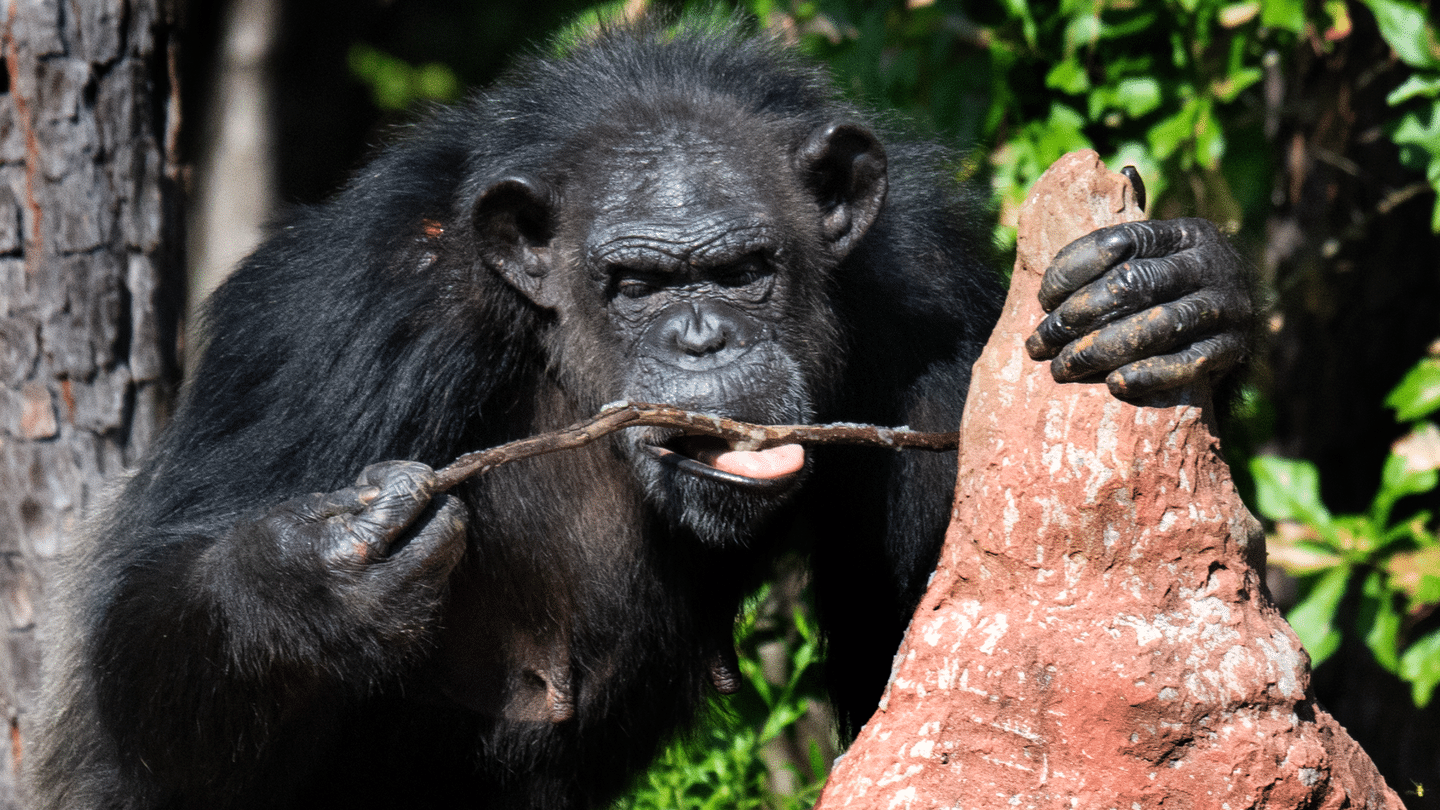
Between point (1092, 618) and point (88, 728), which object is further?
point (88, 728)

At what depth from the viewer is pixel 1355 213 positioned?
233 inches

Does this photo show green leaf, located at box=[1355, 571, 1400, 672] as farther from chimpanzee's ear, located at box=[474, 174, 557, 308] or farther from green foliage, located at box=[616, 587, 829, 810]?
chimpanzee's ear, located at box=[474, 174, 557, 308]

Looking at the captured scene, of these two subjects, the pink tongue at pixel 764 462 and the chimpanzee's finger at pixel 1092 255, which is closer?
the chimpanzee's finger at pixel 1092 255

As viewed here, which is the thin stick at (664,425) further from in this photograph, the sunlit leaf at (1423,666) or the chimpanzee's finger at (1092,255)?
the sunlit leaf at (1423,666)

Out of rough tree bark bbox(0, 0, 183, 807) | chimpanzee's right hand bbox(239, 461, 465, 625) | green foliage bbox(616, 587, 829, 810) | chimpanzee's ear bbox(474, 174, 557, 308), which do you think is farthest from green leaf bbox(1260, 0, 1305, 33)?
rough tree bark bbox(0, 0, 183, 807)

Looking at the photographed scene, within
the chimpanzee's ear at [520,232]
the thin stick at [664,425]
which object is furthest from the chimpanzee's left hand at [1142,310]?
the chimpanzee's ear at [520,232]

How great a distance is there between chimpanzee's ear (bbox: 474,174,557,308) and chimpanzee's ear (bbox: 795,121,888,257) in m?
0.66

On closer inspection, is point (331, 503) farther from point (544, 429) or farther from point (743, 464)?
point (743, 464)

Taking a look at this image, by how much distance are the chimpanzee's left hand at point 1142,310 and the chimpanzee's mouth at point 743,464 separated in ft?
1.91

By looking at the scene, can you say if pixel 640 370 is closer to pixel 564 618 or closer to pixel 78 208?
pixel 564 618

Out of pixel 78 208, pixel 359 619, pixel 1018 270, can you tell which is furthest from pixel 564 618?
pixel 78 208

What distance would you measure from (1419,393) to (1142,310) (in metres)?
2.60

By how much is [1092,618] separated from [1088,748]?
24cm

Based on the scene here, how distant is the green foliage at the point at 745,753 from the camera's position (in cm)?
483
